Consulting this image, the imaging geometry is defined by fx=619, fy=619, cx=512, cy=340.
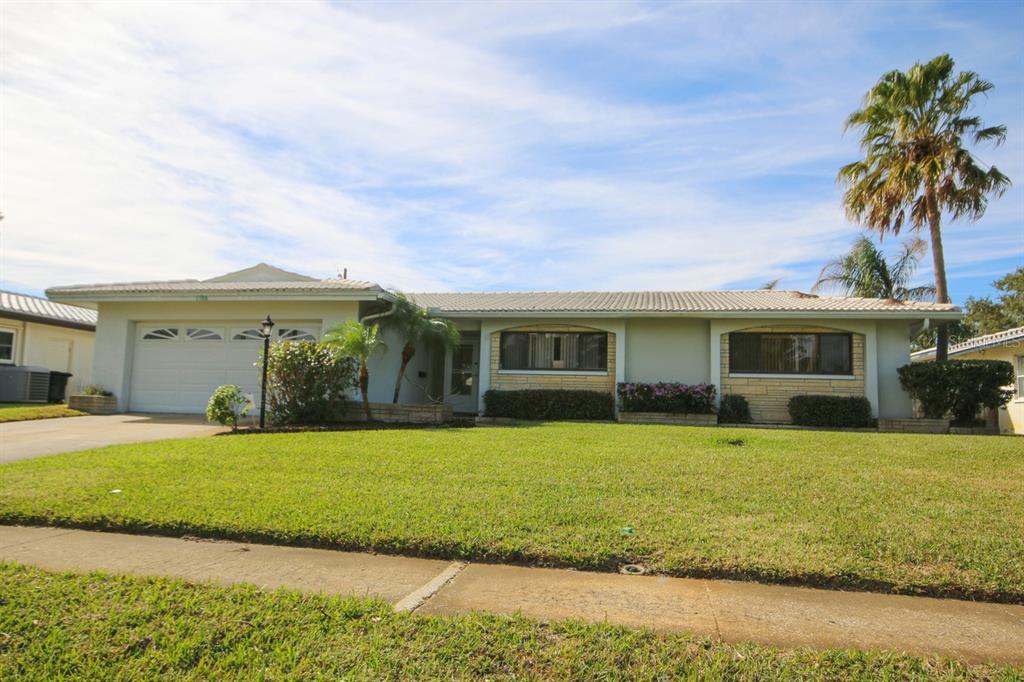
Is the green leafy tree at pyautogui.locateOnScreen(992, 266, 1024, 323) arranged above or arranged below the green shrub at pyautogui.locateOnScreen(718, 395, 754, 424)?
above

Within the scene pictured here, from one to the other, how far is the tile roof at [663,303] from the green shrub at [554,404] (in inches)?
81.7

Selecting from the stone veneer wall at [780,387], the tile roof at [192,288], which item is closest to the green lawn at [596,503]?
the tile roof at [192,288]

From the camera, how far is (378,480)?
636 centimetres

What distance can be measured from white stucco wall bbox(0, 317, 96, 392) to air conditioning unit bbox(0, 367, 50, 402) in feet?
4.48

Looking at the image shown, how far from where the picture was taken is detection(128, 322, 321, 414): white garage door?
14.9m

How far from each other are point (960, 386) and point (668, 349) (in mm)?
6285

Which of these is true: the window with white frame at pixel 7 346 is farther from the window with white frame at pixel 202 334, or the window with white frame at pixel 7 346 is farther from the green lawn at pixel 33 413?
the window with white frame at pixel 202 334

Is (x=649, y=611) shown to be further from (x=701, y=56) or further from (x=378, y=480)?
(x=701, y=56)

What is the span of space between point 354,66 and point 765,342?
38.0 ft

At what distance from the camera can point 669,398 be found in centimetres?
1498

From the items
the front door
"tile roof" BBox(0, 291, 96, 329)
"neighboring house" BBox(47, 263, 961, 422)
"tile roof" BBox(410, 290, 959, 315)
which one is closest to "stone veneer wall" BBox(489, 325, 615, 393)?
"neighboring house" BBox(47, 263, 961, 422)

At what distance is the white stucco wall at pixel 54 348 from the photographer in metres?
20.0

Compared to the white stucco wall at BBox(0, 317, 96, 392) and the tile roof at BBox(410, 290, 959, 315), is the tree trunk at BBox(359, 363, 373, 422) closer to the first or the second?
the tile roof at BBox(410, 290, 959, 315)

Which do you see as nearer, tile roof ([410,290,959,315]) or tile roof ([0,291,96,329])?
tile roof ([410,290,959,315])
